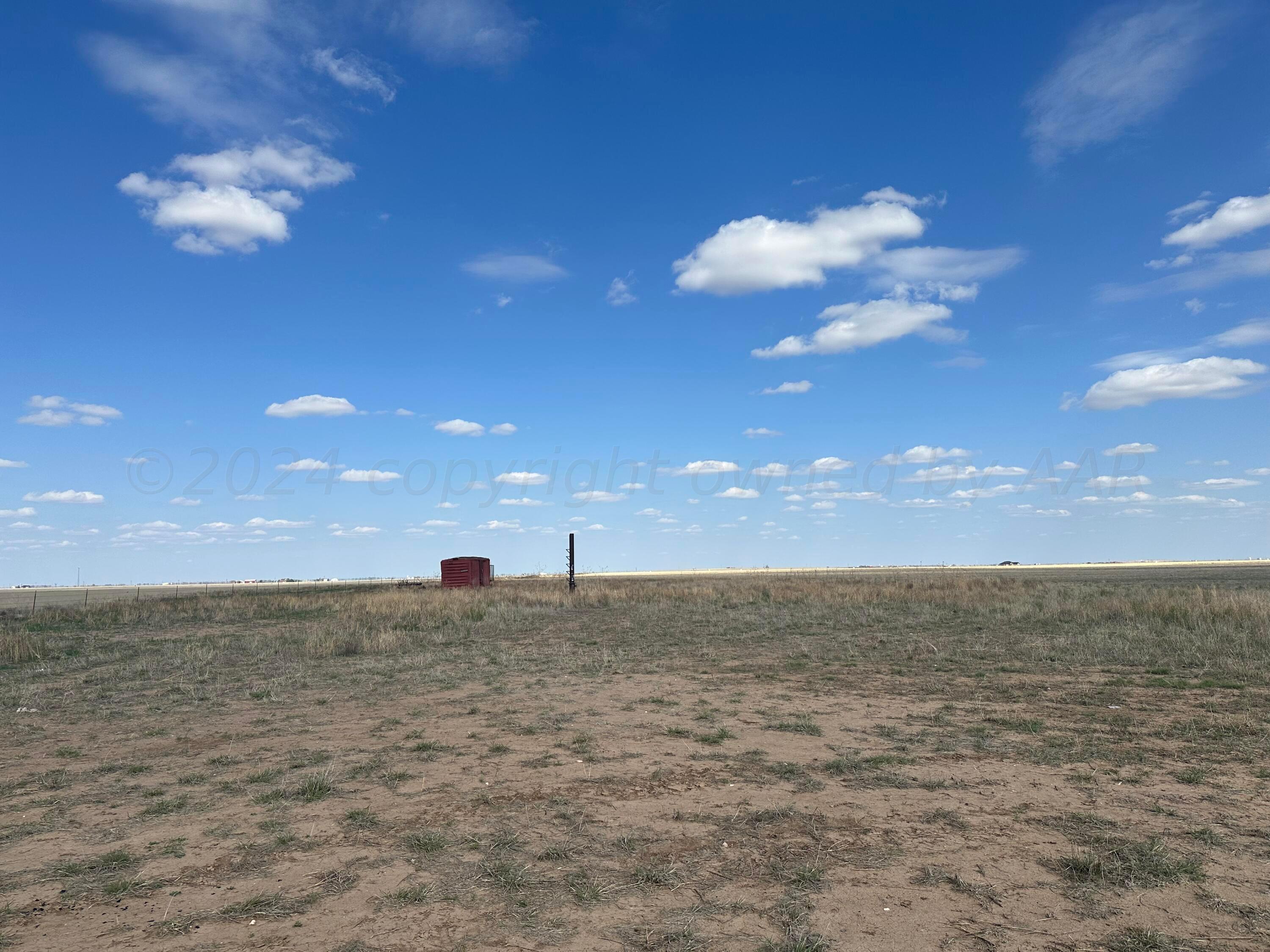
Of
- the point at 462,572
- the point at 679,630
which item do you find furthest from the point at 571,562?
the point at 679,630

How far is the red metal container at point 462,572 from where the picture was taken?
48.7 m

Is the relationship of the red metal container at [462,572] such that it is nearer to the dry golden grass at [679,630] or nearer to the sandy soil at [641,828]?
the dry golden grass at [679,630]

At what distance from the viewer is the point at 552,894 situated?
5.61 meters

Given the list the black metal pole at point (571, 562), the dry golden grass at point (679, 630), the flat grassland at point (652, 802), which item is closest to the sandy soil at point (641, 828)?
the flat grassland at point (652, 802)

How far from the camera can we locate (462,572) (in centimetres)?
4891

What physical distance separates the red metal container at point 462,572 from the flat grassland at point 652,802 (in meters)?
30.1

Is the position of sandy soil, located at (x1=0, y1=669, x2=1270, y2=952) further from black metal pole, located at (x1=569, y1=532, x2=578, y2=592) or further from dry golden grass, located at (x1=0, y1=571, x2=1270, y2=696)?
black metal pole, located at (x1=569, y1=532, x2=578, y2=592)

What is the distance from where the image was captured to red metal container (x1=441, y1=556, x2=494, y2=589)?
48688 mm

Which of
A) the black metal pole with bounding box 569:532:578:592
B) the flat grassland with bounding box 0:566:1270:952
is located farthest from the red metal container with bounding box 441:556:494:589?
the flat grassland with bounding box 0:566:1270:952

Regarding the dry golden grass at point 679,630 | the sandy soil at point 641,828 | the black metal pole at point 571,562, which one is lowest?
Result: the sandy soil at point 641,828

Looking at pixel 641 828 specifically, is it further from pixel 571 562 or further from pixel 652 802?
pixel 571 562

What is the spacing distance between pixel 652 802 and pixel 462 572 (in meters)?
42.9

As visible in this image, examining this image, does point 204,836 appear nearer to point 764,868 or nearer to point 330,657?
point 764,868

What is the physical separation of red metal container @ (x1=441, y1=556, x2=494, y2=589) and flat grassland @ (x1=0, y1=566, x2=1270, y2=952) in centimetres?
3014
